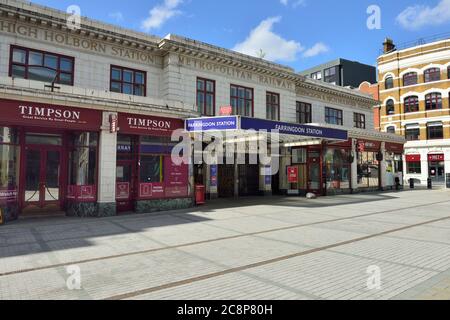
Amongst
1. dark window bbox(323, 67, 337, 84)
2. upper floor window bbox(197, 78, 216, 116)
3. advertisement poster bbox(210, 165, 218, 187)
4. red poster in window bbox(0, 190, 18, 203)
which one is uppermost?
dark window bbox(323, 67, 337, 84)

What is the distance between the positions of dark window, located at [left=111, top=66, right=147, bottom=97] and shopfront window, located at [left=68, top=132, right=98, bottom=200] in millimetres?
3587

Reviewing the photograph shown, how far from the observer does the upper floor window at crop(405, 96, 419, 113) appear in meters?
40.8

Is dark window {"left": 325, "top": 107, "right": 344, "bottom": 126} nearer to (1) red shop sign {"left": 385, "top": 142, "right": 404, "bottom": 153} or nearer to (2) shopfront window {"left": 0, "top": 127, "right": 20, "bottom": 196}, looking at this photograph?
(1) red shop sign {"left": 385, "top": 142, "right": 404, "bottom": 153}

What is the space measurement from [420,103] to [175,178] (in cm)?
3728

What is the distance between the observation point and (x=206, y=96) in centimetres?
1905

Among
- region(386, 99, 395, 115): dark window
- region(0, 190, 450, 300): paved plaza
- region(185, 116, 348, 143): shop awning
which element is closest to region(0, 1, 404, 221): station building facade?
region(185, 116, 348, 143): shop awning

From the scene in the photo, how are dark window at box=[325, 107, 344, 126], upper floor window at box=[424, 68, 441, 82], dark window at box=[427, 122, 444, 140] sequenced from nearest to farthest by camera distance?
1. dark window at box=[325, 107, 344, 126]
2. dark window at box=[427, 122, 444, 140]
3. upper floor window at box=[424, 68, 441, 82]

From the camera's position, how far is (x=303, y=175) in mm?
22641

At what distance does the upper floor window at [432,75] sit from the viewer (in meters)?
38.7

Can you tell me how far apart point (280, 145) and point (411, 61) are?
28.7 meters

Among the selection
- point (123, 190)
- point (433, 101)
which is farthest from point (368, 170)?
point (433, 101)

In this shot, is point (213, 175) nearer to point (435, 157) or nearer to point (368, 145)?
point (368, 145)

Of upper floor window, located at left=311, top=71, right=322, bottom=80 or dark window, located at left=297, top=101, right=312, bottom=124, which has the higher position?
upper floor window, located at left=311, top=71, right=322, bottom=80

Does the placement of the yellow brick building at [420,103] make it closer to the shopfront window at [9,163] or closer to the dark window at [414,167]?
the dark window at [414,167]
